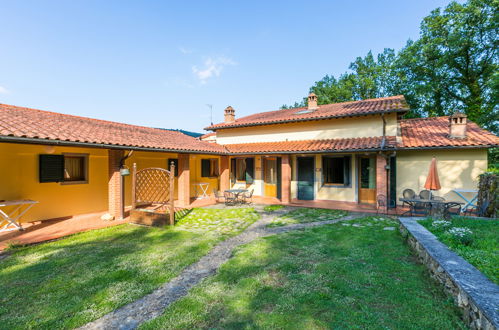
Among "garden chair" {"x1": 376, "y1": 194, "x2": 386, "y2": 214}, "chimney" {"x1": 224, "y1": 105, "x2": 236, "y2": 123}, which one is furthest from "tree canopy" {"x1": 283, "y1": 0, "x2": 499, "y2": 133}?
"chimney" {"x1": 224, "y1": 105, "x2": 236, "y2": 123}

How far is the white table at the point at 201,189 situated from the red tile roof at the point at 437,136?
10598 millimetres

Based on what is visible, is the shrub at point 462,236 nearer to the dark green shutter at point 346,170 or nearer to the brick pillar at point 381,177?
the brick pillar at point 381,177

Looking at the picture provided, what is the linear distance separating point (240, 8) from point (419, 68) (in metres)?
20.4

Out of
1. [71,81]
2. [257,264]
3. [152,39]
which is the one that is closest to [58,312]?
[257,264]

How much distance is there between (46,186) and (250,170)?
976 centimetres

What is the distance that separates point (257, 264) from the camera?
465cm

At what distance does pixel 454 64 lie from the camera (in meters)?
21.5

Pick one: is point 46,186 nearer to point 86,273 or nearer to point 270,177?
point 86,273

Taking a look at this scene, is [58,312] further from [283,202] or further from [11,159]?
[283,202]

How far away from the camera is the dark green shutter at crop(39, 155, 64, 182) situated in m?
7.68

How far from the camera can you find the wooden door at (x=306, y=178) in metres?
12.8

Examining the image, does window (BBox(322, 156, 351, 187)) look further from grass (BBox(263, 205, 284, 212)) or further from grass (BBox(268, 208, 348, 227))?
grass (BBox(263, 205, 284, 212))

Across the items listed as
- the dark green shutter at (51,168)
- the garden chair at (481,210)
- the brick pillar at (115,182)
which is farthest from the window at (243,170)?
the garden chair at (481,210)

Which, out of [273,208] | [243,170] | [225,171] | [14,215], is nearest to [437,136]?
[273,208]
